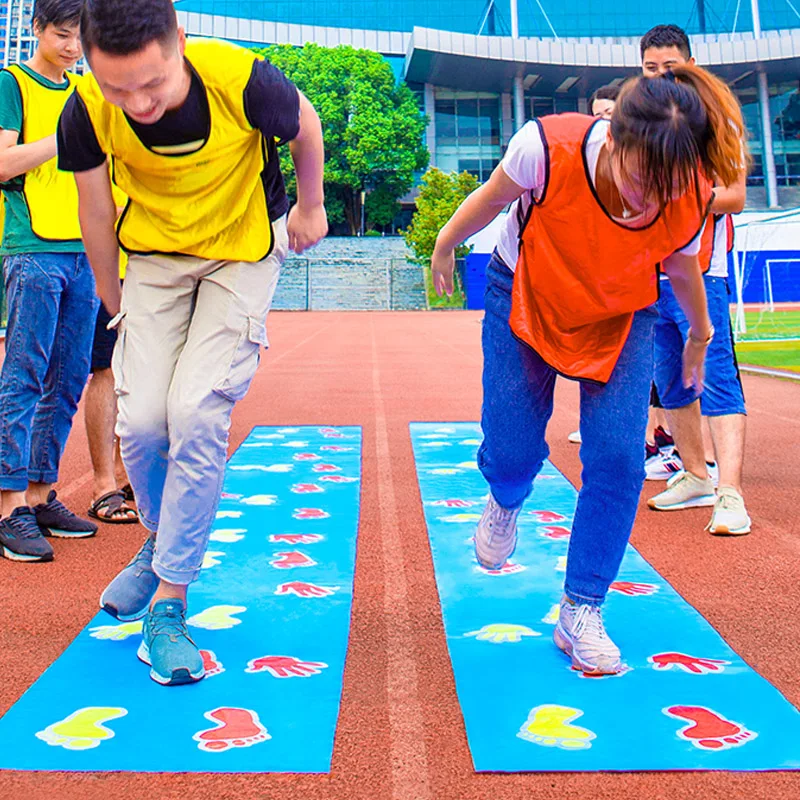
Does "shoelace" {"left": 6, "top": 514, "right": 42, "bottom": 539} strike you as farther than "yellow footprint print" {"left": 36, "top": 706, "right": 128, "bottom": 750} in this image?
Yes

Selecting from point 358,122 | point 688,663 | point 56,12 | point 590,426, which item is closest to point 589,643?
point 688,663

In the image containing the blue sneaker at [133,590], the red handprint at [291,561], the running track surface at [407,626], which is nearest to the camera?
the running track surface at [407,626]

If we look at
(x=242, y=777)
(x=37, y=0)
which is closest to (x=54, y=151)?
(x=37, y=0)

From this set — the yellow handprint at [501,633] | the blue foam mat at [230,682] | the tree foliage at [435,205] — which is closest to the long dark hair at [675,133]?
the yellow handprint at [501,633]

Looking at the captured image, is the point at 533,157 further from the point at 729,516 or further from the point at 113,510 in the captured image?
the point at 113,510

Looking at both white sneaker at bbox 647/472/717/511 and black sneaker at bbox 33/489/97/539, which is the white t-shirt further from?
black sneaker at bbox 33/489/97/539

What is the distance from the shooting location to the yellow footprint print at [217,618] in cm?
Answer: 307

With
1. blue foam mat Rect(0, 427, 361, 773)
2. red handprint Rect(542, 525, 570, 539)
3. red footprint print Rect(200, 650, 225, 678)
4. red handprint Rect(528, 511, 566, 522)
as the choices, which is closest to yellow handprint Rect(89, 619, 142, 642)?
blue foam mat Rect(0, 427, 361, 773)

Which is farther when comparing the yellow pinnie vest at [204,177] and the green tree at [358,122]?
the green tree at [358,122]

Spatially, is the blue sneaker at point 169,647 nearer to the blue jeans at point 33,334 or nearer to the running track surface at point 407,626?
the running track surface at point 407,626

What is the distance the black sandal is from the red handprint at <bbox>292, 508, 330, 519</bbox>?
809 mm

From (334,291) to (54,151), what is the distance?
42.8 meters

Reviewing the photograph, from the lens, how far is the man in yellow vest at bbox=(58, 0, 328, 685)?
101 inches

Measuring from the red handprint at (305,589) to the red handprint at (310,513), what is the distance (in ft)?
3.31
